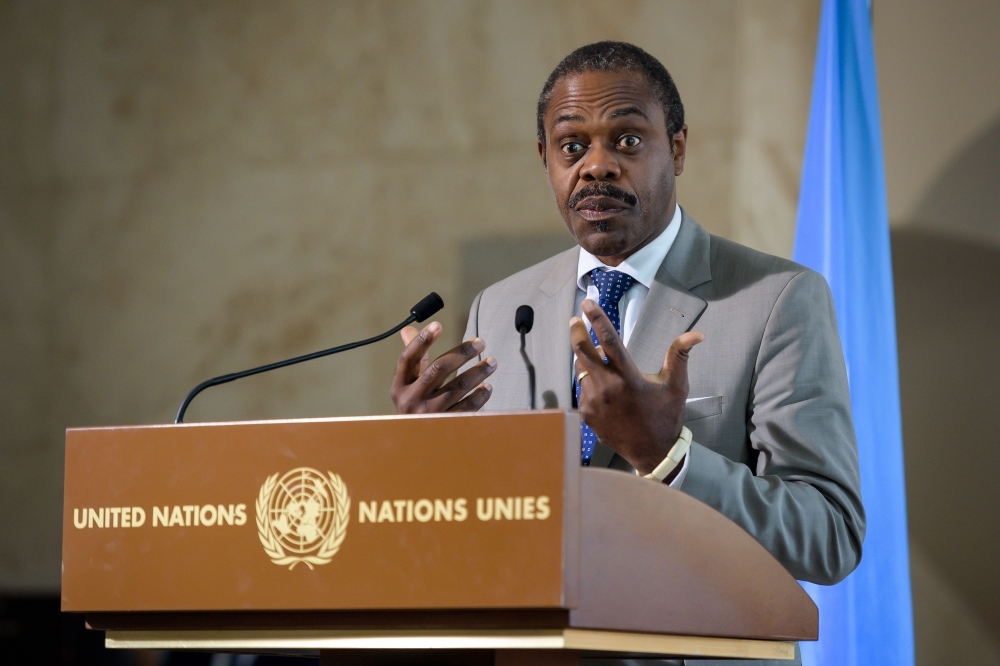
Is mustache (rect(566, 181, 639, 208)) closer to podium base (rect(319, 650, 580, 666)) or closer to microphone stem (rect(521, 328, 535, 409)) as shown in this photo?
microphone stem (rect(521, 328, 535, 409))

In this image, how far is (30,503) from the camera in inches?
161

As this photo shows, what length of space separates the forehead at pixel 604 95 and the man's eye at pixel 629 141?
2.3 inches

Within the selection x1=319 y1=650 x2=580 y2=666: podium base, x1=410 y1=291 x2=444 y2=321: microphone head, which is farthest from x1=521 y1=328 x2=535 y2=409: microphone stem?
x1=319 y1=650 x2=580 y2=666: podium base

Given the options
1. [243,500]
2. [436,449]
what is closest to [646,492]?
[436,449]

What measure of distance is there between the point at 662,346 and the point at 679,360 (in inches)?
25.6

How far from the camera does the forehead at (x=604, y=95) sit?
2.27 metres

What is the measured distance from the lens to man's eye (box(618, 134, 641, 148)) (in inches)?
89.6

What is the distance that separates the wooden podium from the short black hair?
1327 millimetres

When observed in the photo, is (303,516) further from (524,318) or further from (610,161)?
(610,161)

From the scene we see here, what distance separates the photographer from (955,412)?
2.95 meters

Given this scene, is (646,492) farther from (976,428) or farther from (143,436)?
(976,428)

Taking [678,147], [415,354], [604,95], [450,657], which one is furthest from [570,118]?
[450,657]

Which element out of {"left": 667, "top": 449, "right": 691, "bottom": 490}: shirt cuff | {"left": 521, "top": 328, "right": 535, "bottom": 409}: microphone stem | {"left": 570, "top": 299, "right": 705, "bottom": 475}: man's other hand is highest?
{"left": 521, "top": 328, "right": 535, "bottom": 409}: microphone stem

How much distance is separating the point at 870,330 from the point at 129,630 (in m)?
2.09
